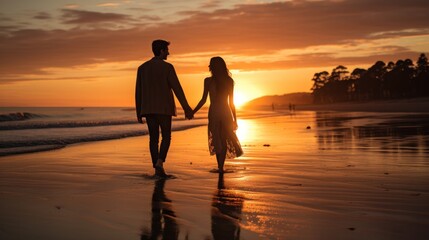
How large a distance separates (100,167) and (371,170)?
15.3ft

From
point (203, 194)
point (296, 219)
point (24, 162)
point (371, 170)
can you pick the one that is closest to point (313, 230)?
point (296, 219)

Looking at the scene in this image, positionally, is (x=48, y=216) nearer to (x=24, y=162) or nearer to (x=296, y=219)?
(x=296, y=219)

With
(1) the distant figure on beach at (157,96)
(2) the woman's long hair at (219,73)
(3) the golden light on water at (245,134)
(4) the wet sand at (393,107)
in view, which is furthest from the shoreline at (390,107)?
(1) the distant figure on beach at (157,96)

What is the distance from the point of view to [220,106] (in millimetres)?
8492

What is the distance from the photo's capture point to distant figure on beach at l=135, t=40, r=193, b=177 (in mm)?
7809

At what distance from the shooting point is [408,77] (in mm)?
113750

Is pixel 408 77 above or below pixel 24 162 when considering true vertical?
above

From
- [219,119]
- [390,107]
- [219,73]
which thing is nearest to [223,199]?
[219,119]

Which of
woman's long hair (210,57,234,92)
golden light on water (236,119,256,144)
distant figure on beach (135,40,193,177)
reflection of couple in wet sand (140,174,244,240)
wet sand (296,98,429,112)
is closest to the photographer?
reflection of couple in wet sand (140,174,244,240)

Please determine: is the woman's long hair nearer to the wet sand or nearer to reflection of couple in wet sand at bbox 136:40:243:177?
reflection of couple in wet sand at bbox 136:40:243:177

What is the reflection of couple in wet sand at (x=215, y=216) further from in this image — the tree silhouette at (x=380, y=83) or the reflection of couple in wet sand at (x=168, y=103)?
the tree silhouette at (x=380, y=83)

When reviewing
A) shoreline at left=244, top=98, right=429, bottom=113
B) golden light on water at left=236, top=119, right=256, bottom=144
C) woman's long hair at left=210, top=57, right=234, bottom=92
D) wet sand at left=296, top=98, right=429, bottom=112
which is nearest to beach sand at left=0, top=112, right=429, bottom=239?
woman's long hair at left=210, top=57, right=234, bottom=92

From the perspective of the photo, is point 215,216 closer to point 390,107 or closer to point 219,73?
point 219,73

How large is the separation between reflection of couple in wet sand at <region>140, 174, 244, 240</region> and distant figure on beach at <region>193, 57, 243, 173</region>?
2249mm
